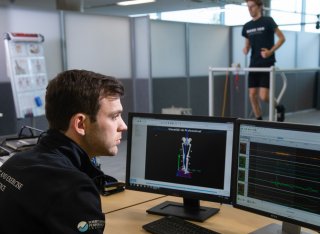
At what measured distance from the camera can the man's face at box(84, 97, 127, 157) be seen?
46.6 inches

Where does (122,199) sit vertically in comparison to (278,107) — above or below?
below

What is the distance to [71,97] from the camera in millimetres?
1134

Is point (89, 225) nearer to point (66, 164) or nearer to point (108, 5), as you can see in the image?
point (66, 164)

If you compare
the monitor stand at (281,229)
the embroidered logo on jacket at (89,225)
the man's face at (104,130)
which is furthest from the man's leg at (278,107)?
the embroidered logo on jacket at (89,225)

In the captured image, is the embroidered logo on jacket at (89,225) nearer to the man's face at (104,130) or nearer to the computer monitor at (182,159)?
the man's face at (104,130)

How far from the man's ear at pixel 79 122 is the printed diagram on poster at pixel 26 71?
3397 mm

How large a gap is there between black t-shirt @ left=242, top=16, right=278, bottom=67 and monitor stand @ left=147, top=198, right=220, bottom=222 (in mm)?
3102

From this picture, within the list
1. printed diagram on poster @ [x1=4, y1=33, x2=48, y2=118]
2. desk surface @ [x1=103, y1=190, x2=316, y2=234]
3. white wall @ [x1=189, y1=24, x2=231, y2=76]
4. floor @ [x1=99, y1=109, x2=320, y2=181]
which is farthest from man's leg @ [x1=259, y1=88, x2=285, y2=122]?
desk surface @ [x1=103, y1=190, x2=316, y2=234]

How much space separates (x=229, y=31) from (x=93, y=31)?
2.63 meters

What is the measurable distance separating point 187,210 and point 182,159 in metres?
0.21

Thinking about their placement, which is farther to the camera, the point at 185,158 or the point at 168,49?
the point at 168,49

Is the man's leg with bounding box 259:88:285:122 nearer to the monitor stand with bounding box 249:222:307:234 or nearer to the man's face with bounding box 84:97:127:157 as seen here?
the monitor stand with bounding box 249:222:307:234

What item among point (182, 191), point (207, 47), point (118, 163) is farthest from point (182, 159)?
point (207, 47)

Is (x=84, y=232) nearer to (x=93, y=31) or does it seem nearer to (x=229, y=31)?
(x=93, y=31)
